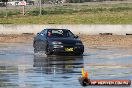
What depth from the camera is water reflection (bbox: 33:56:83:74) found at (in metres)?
21.4

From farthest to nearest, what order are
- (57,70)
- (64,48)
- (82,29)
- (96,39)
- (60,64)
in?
(82,29) < (96,39) < (64,48) < (60,64) < (57,70)

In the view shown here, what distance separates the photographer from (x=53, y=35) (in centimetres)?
3098

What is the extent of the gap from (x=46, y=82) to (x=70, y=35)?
13.8 m

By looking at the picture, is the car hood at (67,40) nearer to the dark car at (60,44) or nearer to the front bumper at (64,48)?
the dark car at (60,44)

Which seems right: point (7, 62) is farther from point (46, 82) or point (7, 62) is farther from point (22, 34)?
point (22, 34)

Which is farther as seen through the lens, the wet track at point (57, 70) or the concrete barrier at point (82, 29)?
the concrete barrier at point (82, 29)

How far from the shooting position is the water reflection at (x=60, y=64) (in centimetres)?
2142

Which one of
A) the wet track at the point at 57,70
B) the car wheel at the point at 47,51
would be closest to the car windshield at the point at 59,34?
the car wheel at the point at 47,51

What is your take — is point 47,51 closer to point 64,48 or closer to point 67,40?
point 64,48

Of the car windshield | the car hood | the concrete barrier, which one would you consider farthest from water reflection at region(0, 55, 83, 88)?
the concrete barrier

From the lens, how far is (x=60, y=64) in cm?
2442

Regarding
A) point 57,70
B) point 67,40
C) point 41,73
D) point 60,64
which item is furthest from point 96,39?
point 41,73

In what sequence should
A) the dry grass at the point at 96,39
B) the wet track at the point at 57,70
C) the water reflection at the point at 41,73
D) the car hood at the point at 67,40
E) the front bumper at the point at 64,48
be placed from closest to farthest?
the water reflection at the point at 41,73 < the wet track at the point at 57,70 < the front bumper at the point at 64,48 < the car hood at the point at 67,40 < the dry grass at the point at 96,39

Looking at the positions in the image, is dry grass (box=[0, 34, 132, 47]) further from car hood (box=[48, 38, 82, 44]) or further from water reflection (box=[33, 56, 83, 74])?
water reflection (box=[33, 56, 83, 74])
